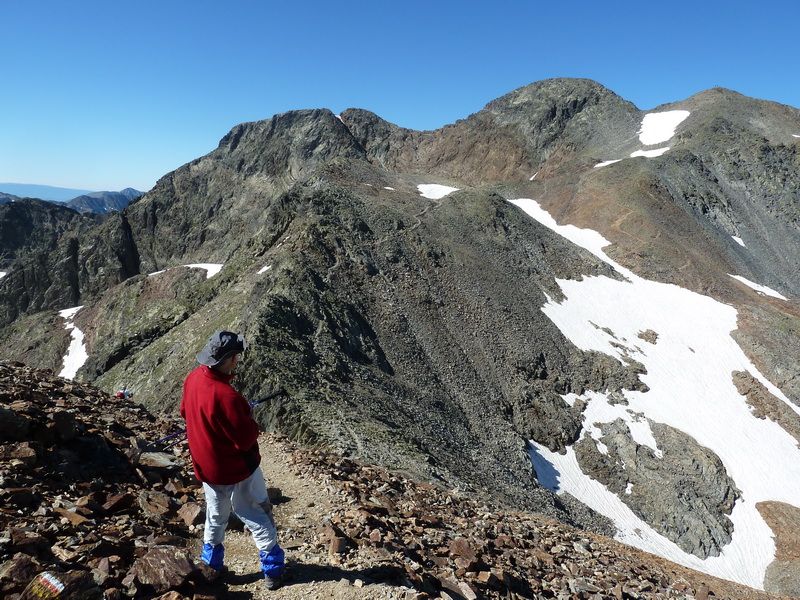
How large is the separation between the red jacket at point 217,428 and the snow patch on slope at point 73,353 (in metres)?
57.4

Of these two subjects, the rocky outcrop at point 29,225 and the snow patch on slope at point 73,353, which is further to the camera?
the rocky outcrop at point 29,225

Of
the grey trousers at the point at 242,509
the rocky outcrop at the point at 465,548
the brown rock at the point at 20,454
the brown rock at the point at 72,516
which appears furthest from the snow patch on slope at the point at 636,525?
the brown rock at the point at 20,454

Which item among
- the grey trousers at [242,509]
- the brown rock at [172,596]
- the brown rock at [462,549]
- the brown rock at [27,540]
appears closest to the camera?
the brown rock at [172,596]

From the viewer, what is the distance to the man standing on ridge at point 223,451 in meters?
5.86

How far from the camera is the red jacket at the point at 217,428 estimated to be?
5.83 metres

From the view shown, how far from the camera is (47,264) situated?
10350 centimetres

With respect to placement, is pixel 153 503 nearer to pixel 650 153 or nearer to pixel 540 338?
pixel 540 338

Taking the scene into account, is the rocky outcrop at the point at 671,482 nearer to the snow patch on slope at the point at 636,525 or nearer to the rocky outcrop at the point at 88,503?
the snow patch on slope at the point at 636,525

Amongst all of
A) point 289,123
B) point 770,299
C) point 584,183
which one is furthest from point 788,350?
point 289,123

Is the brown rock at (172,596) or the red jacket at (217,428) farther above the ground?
the red jacket at (217,428)

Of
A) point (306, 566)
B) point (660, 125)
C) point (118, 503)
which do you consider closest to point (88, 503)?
point (118, 503)

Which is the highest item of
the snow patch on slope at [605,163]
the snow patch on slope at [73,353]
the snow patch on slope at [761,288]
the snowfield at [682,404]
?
the snow patch on slope at [605,163]

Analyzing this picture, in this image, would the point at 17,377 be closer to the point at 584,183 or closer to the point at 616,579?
the point at 616,579

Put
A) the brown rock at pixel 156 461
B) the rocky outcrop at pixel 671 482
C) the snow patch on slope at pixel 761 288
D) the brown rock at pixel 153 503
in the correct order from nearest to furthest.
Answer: the brown rock at pixel 153 503
the brown rock at pixel 156 461
the rocky outcrop at pixel 671 482
the snow patch on slope at pixel 761 288
